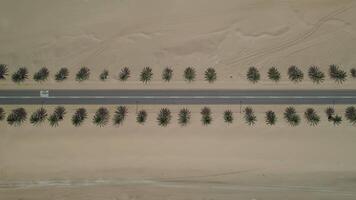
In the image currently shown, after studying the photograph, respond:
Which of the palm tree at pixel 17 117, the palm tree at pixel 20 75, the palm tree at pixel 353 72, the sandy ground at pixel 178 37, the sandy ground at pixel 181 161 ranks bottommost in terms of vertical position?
the sandy ground at pixel 181 161

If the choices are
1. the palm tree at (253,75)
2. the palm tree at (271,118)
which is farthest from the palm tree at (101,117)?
the palm tree at (271,118)

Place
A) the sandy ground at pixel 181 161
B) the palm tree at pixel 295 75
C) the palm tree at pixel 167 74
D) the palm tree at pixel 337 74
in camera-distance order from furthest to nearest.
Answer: the palm tree at pixel 167 74 → the palm tree at pixel 295 75 → the palm tree at pixel 337 74 → the sandy ground at pixel 181 161

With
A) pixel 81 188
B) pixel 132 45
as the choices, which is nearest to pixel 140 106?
pixel 132 45

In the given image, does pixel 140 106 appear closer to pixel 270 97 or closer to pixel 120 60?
Result: pixel 120 60

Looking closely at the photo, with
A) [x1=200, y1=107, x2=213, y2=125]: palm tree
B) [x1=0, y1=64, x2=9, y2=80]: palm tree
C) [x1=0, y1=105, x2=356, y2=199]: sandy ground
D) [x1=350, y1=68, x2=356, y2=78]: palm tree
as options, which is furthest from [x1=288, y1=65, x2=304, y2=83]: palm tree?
[x1=0, y1=64, x2=9, y2=80]: palm tree

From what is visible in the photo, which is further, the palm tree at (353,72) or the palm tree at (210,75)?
the palm tree at (210,75)

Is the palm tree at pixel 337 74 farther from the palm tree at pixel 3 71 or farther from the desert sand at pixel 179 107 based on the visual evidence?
the palm tree at pixel 3 71
